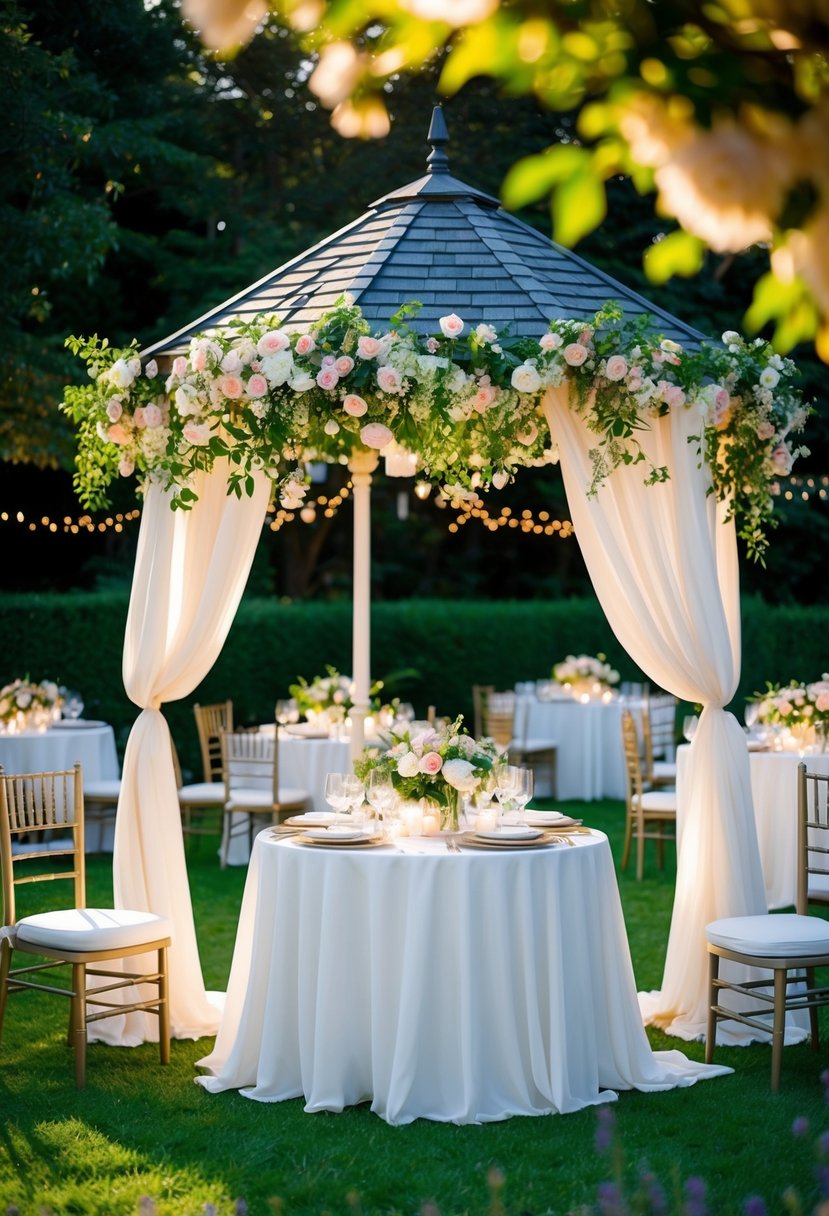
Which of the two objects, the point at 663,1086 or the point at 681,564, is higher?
the point at 681,564

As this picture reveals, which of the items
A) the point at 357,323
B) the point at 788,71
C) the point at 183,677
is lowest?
the point at 183,677

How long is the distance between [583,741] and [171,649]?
7.67 meters

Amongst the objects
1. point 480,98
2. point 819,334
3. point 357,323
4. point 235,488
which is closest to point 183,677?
point 235,488

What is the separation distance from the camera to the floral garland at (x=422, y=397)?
609 centimetres

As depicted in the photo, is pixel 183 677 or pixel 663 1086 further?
pixel 183 677

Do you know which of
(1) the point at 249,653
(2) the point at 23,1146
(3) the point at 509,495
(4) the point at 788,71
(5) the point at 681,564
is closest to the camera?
(4) the point at 788,71

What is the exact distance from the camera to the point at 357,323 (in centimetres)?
612

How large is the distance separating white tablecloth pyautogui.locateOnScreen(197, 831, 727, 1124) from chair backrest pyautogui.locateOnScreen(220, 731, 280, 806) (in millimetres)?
4926

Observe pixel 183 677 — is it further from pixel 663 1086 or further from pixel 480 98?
pixel 480 98

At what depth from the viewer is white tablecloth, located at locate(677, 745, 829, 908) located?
30.7 feet

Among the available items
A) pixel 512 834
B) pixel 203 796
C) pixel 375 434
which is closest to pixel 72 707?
pixel 203 796

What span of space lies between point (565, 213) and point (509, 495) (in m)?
21.1

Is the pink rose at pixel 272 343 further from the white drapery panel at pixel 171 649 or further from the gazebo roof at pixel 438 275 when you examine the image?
the white drapery panel at pixel 171 649

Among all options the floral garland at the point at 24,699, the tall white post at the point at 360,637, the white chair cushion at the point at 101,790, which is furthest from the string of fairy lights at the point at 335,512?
the white chair cushion at the point at 101,790
